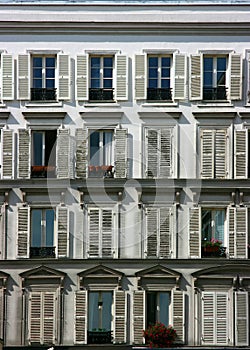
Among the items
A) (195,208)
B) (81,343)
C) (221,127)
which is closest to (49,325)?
(81,343)

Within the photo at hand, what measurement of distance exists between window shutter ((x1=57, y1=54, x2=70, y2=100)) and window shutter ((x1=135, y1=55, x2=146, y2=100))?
263cm

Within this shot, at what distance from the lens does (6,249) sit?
40.9 m

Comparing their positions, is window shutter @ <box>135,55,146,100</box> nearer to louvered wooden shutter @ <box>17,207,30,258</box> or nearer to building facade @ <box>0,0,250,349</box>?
building facade @ <box>0,0,250,349</box>

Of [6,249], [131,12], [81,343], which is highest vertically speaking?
[131,12]

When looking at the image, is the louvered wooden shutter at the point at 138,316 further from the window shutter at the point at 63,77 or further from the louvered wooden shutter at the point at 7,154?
the window shutter at the point at 63,77

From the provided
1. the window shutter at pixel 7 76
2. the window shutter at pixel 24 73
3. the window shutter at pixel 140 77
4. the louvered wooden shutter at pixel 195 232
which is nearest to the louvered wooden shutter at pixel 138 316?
the louvered wooden shutter at pixel 195 232

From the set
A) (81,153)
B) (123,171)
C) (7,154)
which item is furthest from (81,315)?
(7,154)

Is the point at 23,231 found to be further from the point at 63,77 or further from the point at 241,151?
the point at 241,151

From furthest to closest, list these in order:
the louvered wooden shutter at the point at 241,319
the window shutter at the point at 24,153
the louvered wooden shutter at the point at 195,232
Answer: the window shutter at the point at 24,153
the louvered wooden shutter at the point at 195,232
the louvered wooden shutter at the point at 241,319

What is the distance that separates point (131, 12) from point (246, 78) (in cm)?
515

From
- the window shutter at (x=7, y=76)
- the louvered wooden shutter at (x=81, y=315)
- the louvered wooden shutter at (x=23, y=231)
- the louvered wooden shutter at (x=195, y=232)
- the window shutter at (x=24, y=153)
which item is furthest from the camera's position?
the window shutter at (x=7, y=76)

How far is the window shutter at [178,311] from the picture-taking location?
40344mm

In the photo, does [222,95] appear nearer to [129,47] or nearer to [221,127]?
[221,127]

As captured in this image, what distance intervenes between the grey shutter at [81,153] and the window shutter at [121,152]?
1.20 meters
